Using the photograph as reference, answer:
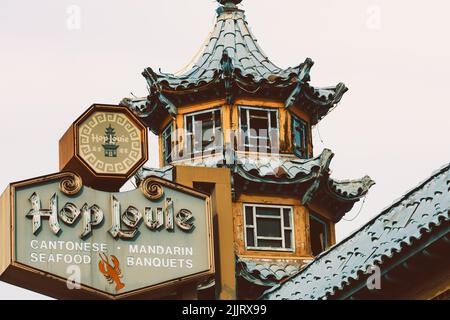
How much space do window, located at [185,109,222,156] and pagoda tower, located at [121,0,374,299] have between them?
4cm

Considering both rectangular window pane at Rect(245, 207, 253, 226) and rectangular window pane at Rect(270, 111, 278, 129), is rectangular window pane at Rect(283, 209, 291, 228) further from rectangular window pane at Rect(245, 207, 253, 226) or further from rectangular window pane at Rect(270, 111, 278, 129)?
rectangular window pane at Rect(270, 111, 278, 129)

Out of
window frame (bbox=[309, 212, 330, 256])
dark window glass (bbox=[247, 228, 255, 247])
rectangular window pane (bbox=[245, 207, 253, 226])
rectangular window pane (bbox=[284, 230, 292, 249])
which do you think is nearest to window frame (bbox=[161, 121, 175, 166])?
rectangular window pane (bbox=[245, 207, 253, 226])

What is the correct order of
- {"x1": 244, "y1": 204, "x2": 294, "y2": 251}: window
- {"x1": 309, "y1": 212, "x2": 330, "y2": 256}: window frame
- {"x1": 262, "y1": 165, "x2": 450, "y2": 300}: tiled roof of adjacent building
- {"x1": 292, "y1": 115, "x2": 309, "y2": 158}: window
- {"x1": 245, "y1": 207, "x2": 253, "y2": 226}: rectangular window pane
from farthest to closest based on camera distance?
{"x1": 292, "y1": 115, "x2": 309, "y2": 158}: window
{"x1": 309, "y1": 212, "x2": 330, "y2": 256}: window frame
{"x1": 245, "y1": 207, "x2": 253, "y2": 226}: rectangular window pane
{"x1": 244, "y1": 204, "x2": 294, "y2": 251}: window
{"x1": 262, "y1": 165, "x2": 450, "y2": 300}: tiled roof of adjacent building

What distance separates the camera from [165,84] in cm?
5659

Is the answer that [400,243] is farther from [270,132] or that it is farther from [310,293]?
[270,132]

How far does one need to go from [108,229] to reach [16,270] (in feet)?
9.34

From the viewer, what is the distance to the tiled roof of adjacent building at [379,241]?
32312 mm

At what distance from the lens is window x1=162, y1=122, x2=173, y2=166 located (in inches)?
2258

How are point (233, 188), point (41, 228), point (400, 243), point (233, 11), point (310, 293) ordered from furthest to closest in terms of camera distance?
point (233, 11) < point (233, 188) < point (41, 228) < point (310, 293) < point (400, 243)

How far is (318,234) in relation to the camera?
57.6 metres

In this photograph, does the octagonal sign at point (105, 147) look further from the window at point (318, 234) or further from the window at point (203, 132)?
the window at point (318, 234)

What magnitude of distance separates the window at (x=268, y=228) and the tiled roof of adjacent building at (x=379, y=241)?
→ 16.0m

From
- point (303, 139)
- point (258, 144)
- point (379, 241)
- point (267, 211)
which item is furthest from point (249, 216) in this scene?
point (379, 241)
